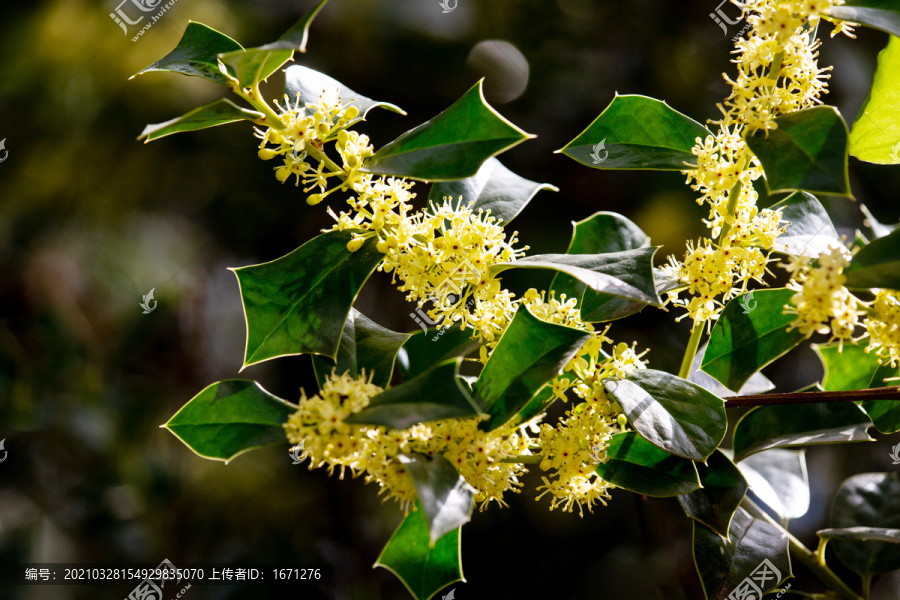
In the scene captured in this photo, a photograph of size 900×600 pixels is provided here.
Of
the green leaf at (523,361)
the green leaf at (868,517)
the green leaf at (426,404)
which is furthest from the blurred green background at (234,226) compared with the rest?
the green leaf at (426,404)

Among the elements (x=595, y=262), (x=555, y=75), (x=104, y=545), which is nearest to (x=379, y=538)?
(x=104, y=545)

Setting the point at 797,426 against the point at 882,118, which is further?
the point at 797,426

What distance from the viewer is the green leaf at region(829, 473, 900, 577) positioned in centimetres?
92

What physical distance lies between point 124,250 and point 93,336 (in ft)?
1.51

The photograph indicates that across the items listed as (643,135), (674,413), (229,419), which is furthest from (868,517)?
(229,419)

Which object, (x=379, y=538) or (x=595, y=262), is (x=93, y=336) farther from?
(x=595, y=262)

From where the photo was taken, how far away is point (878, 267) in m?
0.50

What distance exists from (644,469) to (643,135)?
0.36 metres

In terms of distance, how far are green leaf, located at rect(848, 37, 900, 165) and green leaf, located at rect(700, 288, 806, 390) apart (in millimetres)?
173

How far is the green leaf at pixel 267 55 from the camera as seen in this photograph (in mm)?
507

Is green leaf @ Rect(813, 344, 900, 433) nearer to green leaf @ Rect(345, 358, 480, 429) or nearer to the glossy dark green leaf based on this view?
the glossy dark green leaf

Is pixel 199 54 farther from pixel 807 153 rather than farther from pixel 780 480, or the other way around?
pixel 780 480

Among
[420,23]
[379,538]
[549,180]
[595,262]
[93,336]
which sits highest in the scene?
[595,262]

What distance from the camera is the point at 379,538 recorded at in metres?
2.22
